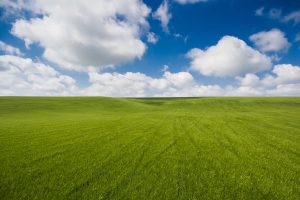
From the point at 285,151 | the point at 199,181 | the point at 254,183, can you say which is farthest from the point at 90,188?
the point at 285,151

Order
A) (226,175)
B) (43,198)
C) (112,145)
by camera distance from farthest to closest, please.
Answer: (112,145) < (226,175) < (43,198)

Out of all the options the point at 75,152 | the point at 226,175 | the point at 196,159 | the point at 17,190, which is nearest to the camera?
the point at 17,190

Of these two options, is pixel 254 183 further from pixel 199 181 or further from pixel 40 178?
pixel 40 178

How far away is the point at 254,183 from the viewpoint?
7.29 meters

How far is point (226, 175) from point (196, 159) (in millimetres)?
2313

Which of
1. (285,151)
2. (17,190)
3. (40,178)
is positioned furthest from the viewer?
(285,151)

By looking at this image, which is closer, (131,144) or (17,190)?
(17,190)

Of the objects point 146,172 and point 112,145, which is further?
point 112,145

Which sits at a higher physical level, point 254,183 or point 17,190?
point 17,190

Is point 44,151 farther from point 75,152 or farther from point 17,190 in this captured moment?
point 17,190

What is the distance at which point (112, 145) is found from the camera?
12883 mm

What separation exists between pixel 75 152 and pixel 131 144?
14.2ft

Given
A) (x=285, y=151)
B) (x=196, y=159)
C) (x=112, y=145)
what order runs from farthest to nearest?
(x=112, y=145) → (x=285, y=151) → (x=196, y=159)

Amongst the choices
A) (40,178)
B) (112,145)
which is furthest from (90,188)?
(112,145)
